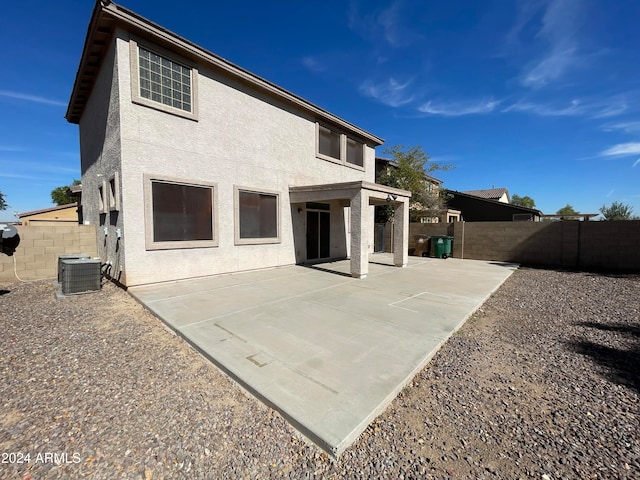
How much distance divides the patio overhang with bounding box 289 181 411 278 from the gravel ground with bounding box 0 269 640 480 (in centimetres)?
467

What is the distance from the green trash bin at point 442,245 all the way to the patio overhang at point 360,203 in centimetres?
429

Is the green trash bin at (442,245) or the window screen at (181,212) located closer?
the window screen at (181,212)

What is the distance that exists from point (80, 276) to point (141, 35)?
642 cm

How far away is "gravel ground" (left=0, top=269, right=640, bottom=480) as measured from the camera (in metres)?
2.15

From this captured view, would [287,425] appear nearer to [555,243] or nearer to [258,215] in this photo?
[258,215]

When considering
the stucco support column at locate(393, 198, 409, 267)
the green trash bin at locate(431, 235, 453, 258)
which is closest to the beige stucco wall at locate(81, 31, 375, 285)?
the stucco support column at locate(393, 198, 409, 267)

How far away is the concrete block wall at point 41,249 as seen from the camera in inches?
338

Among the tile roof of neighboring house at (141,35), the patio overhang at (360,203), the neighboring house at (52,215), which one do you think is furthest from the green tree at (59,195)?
the patio overhang at (360,203)

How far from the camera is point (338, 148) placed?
46.1 feet

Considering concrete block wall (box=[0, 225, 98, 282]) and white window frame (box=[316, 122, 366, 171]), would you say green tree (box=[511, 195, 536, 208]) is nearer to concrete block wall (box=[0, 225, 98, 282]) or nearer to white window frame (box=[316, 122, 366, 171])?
white window frame (box=[316, 122, 366, 171])

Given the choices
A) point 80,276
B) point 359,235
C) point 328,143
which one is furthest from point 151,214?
point 328,143

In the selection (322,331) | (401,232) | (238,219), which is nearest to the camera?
(322,331)

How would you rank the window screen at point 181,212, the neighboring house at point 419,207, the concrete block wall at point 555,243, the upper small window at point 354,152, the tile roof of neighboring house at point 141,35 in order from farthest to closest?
the neighboring house at point 419,207 → the upper small window at point 354,152 → the concrete block wall at point 555,243 → the window screen at point 181,212 → the tile roof of neighboring house at point 141,35

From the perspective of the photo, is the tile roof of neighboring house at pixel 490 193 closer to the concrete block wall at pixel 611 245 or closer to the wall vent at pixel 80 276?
the concrete block wall at pixel 611 245
